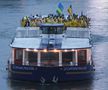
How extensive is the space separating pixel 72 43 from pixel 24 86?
12.4 ft

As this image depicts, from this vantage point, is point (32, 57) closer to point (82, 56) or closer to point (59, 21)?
point (82, 56)

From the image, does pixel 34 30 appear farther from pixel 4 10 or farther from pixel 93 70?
pixel 4 10

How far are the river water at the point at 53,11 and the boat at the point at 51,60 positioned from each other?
0.48 m

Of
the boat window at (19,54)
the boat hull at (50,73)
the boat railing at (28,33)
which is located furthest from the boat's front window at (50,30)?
the boat hull at (50,73)

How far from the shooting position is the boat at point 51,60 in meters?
36.1

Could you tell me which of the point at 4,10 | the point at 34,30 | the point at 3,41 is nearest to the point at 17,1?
the point at 4,10

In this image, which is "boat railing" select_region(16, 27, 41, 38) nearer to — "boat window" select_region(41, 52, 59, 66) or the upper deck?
the upper deck

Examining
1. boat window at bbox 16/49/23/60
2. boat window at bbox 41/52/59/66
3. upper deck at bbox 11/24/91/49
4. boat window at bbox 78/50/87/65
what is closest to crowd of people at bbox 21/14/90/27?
upper deck at bbox 11/24/91/49

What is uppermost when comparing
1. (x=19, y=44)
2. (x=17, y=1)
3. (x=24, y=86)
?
(x=17, y=1)

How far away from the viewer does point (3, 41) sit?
50.5 metres

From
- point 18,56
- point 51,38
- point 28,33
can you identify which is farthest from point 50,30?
point 18,56

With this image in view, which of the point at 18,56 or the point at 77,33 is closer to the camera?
the point at 18,56

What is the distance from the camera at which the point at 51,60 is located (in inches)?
1447

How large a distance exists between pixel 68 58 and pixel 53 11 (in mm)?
37028
